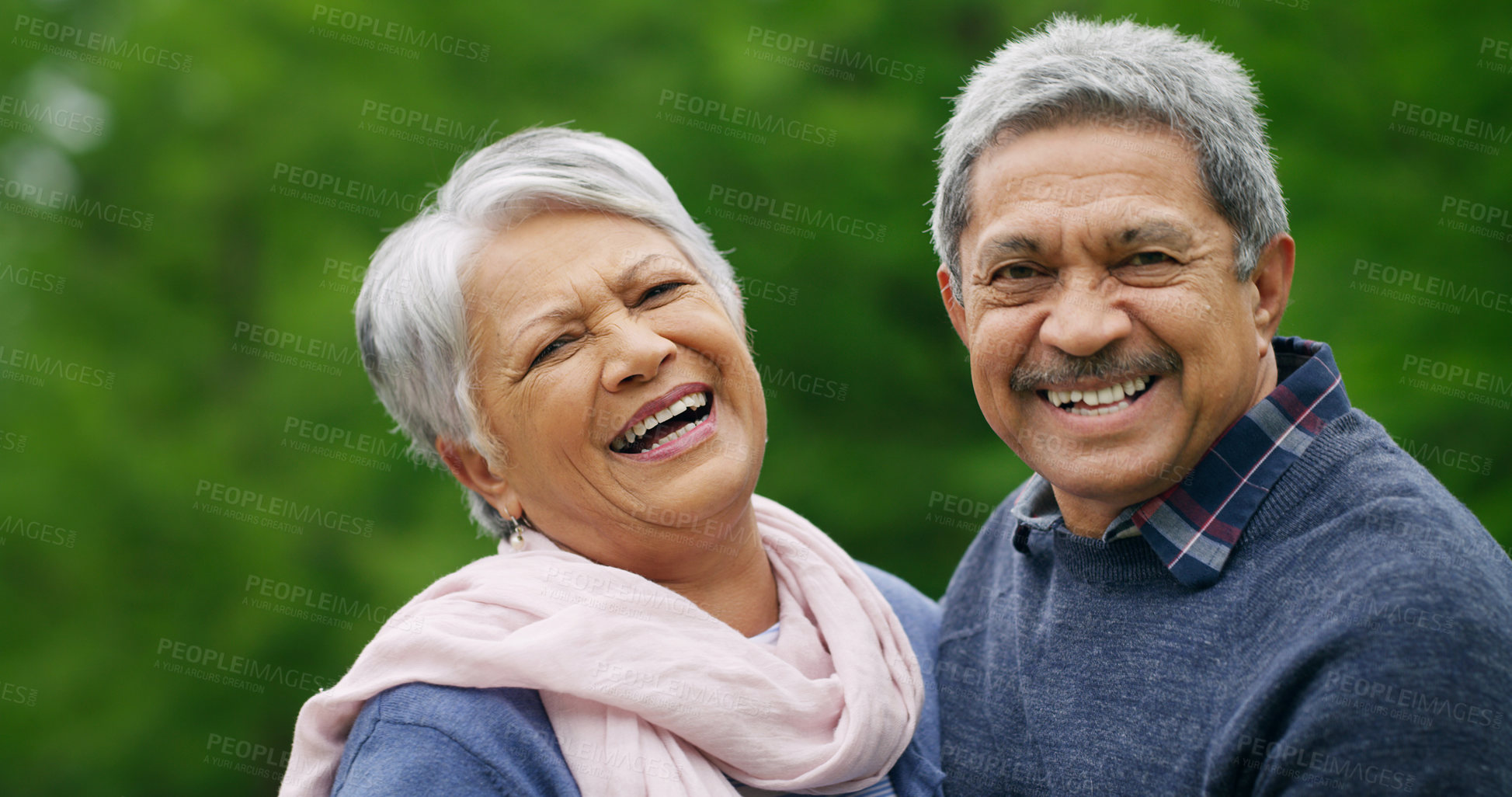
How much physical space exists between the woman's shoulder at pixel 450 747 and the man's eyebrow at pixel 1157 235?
1422 millimetres

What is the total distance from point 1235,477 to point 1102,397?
28 centimetres

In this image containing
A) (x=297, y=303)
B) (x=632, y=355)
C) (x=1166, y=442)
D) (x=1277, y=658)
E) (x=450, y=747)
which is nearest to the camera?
(x=1277, y=658)

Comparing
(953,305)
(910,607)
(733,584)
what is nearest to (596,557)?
(733,584)

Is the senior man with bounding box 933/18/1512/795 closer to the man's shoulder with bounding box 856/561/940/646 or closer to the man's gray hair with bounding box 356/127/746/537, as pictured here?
the man's shoulder with bounding box 856/561/940/646

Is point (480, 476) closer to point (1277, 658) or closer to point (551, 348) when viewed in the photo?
point (551, 348)

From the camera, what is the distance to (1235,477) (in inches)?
83.0

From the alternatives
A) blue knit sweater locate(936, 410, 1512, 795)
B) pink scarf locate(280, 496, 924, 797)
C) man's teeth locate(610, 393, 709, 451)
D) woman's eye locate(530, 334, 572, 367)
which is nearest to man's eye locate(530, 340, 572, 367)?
woman's eye locate(530, 334, 572, 367)

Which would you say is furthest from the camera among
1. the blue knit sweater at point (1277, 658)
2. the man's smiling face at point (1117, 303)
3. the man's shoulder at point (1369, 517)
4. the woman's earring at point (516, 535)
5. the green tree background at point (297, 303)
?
the green tree background at point (297, 303)

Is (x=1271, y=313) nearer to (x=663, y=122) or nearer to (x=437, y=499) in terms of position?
(x=663, y=122)

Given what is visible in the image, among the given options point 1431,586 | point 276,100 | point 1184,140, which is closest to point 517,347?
point 1184,140

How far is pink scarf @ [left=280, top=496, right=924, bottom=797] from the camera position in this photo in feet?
6.98

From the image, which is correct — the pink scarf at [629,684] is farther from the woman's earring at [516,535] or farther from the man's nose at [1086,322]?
the man's nose at [1086,322]

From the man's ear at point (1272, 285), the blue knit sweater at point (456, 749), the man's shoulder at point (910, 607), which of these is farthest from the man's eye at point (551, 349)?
the man's ear at point (1272, 285)

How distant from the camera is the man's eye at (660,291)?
254cm
